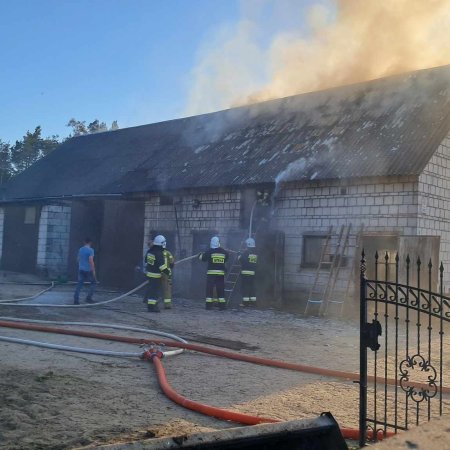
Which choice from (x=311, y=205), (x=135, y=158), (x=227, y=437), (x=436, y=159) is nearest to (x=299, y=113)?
(x=311, y=205)

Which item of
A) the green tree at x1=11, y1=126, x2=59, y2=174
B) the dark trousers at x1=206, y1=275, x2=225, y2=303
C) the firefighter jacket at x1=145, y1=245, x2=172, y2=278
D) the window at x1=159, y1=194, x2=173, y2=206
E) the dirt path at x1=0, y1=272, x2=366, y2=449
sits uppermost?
the green tree at x1=11, y1=126, x2=59, y2=174

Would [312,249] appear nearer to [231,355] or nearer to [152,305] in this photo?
[152,305]

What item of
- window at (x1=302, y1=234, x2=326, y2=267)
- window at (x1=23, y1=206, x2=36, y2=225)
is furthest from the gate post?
window at (x1=23, y1=206, x2=36, y2=225)

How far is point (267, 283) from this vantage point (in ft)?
47.2

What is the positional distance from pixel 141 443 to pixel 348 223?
11.8 meters

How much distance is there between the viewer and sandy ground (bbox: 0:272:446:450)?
14.3ft

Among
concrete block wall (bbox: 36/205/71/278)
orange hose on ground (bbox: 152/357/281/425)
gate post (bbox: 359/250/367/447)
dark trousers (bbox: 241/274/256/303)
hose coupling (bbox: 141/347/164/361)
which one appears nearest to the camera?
gate post (bbox: 359/250/367/447)

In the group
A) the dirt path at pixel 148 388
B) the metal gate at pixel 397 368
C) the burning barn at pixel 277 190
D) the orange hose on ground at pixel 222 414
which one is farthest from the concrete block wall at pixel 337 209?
the orange hose on ground at pixel 222 414

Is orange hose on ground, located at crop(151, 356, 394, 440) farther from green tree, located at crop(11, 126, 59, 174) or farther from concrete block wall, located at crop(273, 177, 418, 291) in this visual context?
green tree, located at crop(11, 126, 59, 174)

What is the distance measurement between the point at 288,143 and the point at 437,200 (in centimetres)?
496

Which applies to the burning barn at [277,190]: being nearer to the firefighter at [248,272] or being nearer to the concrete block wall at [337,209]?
the concrete block wall at [337,209]

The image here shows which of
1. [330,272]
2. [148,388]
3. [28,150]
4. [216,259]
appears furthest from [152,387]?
[28,150]

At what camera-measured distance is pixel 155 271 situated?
40.7 feet

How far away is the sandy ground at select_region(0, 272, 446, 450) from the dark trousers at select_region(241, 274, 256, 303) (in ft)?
11.5
